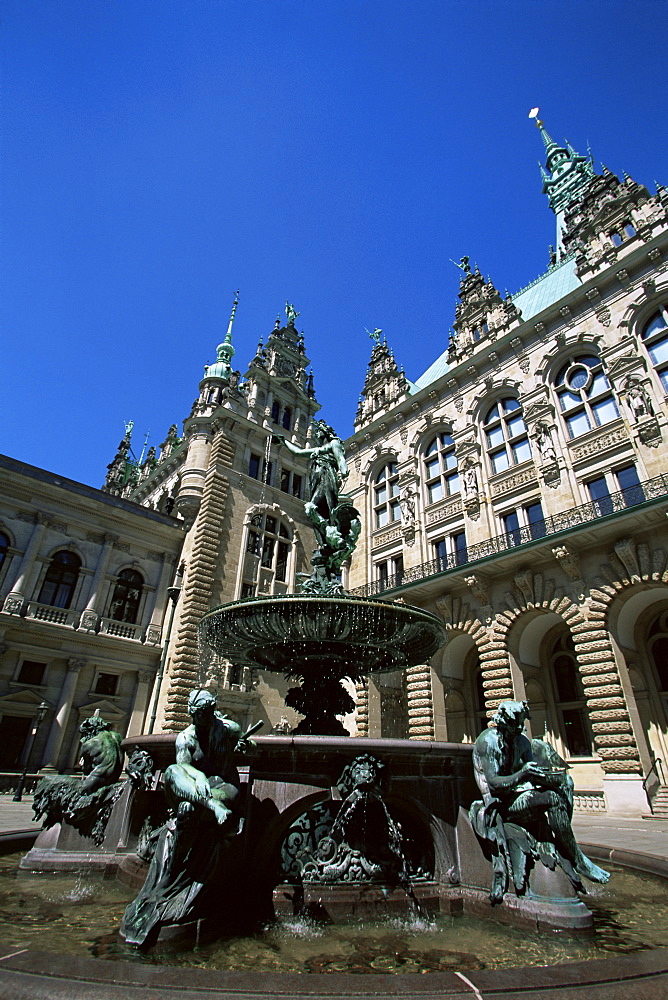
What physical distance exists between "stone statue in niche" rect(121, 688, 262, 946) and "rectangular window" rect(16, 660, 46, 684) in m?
20.4

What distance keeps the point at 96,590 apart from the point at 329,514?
59.3 feet

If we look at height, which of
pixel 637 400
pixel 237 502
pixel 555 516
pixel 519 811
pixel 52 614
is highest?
pixel 237 502

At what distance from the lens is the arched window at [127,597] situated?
78.9 feet

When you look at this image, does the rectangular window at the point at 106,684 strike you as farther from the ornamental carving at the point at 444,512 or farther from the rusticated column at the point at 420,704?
the ornamental carving at the point at 444,512

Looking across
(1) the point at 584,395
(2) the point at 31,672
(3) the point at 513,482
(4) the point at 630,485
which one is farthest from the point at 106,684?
(1) the point at 584,395

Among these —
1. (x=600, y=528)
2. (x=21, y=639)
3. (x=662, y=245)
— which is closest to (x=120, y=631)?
(x=21, y=639)

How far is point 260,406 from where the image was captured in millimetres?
31422

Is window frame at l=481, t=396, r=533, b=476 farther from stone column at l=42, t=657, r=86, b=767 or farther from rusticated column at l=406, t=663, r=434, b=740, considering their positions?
stone column at l=42, t=657, r=86, b=767

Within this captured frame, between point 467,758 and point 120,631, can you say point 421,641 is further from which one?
point 120,631

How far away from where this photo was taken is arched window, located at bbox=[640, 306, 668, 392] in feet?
57.0

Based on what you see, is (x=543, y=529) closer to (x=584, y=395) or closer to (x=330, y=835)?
(x=584, y=395)

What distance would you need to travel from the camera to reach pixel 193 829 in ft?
11.9

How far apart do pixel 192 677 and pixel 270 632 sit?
1644 centimetres

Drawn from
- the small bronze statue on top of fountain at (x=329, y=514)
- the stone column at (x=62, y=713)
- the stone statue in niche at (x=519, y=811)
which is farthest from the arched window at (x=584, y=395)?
the stone column at (x=62, y=713)
